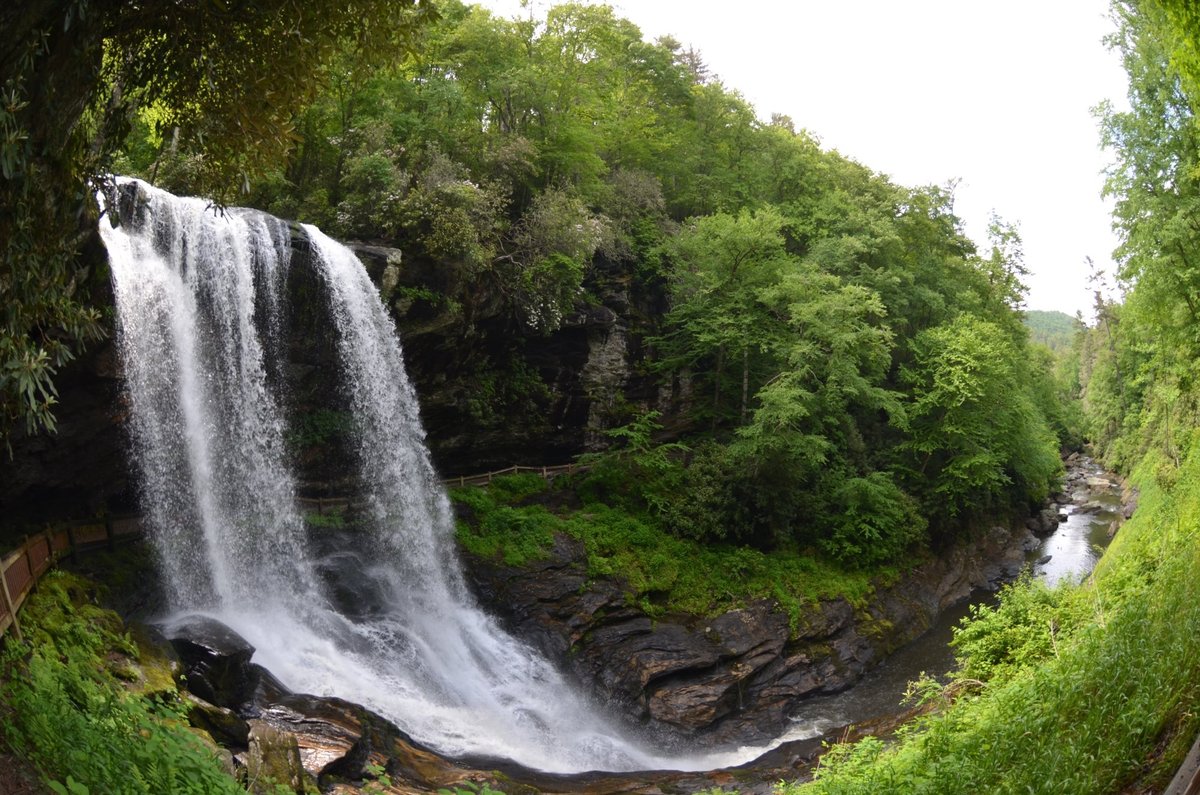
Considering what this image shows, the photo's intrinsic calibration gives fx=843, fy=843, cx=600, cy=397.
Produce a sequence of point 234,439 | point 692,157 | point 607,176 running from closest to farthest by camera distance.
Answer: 1. point 234,439
2. point 607,176
3. point 692,157

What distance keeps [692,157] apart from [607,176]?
3.89 meters

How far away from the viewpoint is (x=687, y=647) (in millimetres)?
17000

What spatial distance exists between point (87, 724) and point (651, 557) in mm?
13536

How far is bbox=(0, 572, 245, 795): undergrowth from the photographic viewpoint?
562 cm

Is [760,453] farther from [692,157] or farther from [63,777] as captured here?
[63,777]

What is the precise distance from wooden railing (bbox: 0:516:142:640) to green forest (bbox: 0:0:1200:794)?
715 mm

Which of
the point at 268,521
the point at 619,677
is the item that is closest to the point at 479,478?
the point at 268,521

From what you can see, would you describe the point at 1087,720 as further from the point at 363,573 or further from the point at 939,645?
the point at 939,645

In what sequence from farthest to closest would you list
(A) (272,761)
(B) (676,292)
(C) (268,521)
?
(B) (676,292) → (C) (268,521) → (A) (272,761)

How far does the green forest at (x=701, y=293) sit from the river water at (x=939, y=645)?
177 cm

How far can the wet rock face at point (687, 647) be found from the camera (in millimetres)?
15789

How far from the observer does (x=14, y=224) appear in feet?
17.8

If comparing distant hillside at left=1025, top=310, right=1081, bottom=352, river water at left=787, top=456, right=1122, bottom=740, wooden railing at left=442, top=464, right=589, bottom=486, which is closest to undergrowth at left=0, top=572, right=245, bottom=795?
wooden railing at left=442, top=464, right=589, bottom=486

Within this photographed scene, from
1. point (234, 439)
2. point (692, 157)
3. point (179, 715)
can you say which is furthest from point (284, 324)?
point (692, 157)
